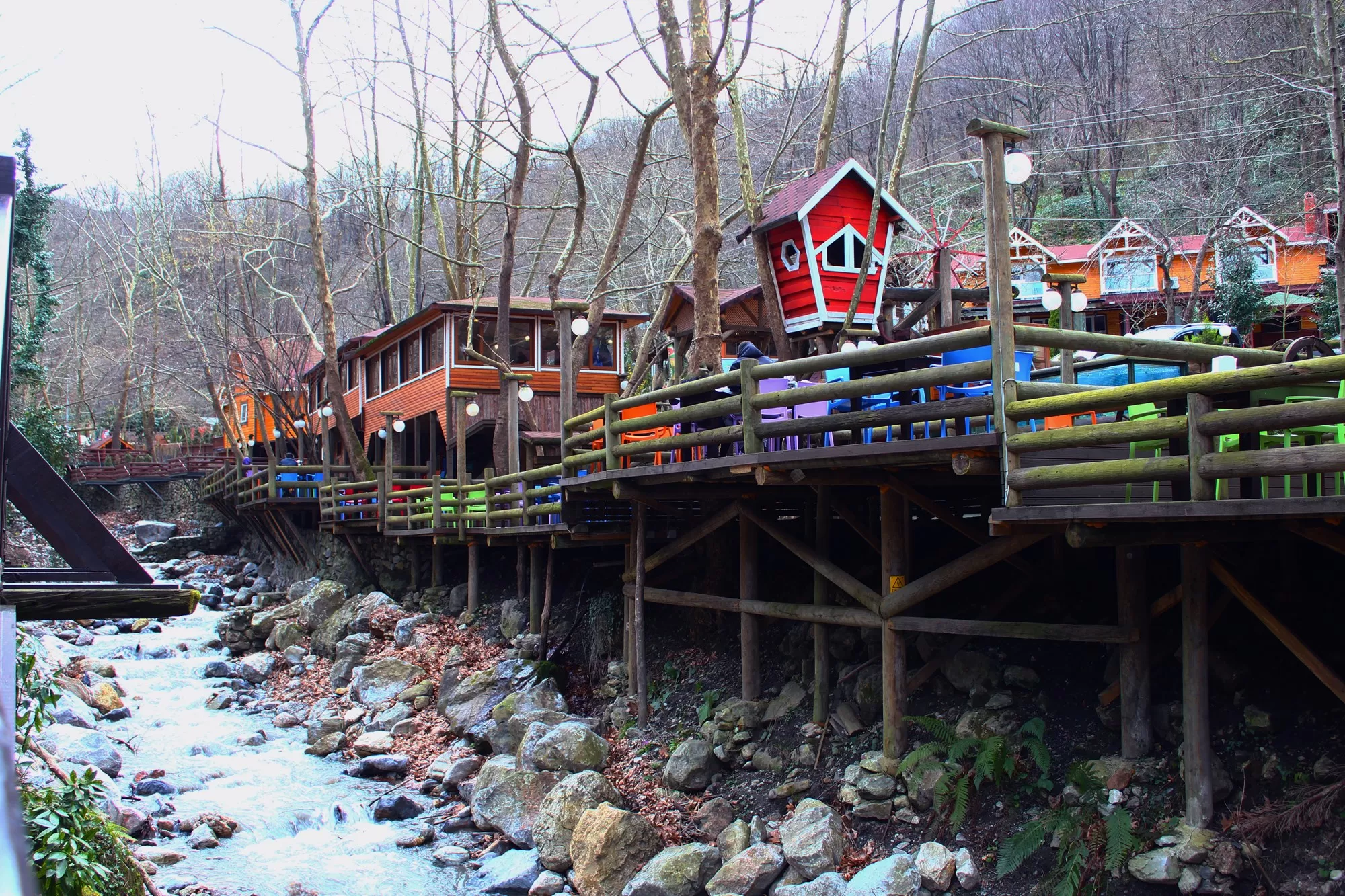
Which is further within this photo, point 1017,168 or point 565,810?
point 565,810

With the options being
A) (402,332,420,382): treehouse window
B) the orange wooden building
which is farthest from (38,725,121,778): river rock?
(402,332,420,382): treehouse window

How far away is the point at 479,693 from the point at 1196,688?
1070 centimetres

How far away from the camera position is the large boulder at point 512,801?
1173cm

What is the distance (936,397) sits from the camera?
9.52 m

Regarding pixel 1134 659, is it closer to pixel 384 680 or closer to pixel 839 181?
pixel 839 181

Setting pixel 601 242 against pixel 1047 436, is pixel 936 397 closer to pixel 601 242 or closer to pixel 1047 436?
pixel 1047 436

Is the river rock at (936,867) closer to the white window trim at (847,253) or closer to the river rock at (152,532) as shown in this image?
the white window trim at (847,253)

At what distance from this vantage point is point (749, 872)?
9.23m

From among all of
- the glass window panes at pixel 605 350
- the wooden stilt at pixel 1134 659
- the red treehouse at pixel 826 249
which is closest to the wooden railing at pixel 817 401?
the wooden stilt at pixel 1134 659

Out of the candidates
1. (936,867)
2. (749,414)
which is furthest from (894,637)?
(749,414)

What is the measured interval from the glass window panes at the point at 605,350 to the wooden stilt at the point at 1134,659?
21.3m

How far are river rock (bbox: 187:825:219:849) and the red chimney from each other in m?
24.7

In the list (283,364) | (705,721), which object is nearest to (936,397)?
(705,721)

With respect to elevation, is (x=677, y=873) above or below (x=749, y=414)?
below
